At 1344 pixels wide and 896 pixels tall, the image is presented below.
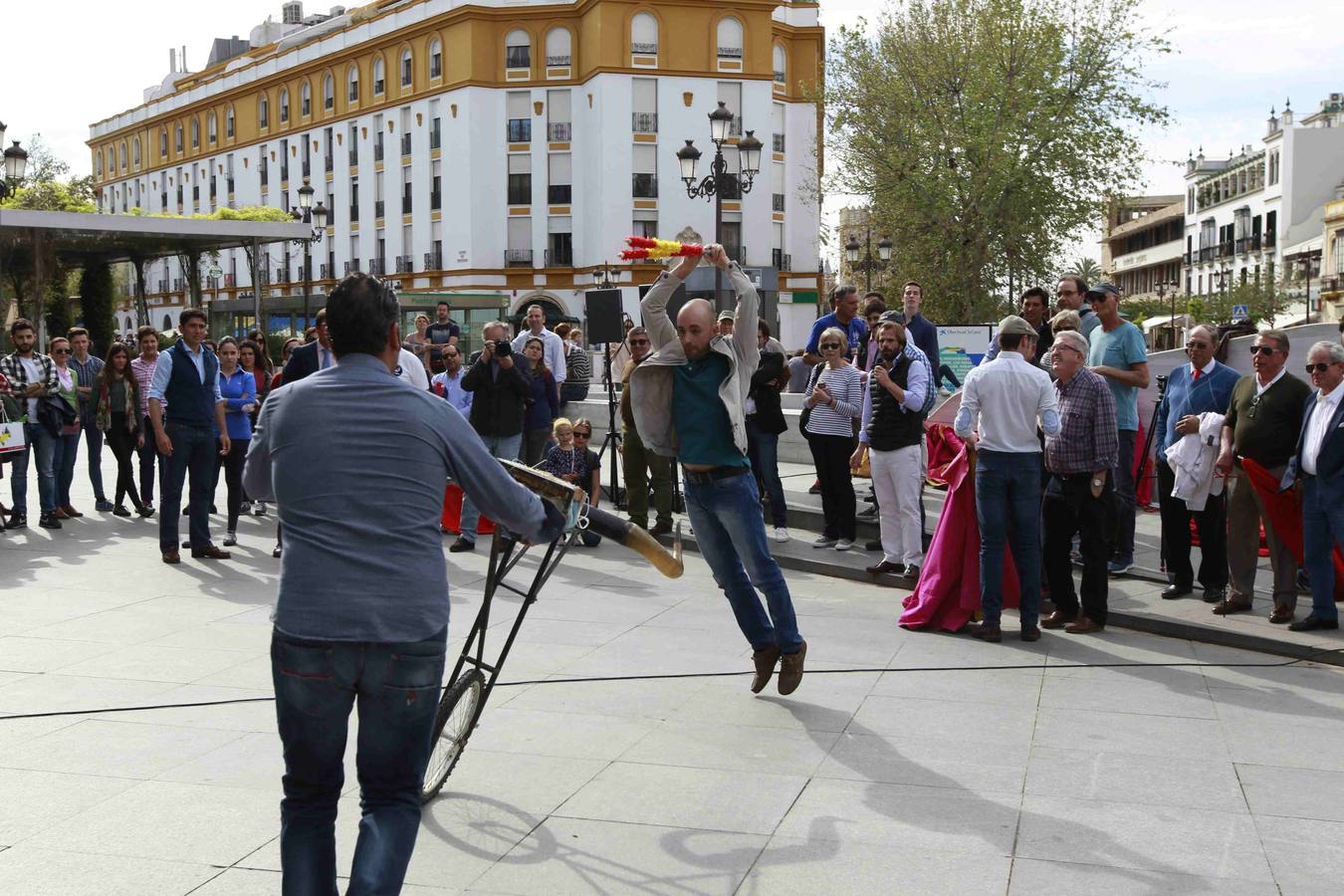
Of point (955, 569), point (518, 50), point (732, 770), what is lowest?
point (732, 770)

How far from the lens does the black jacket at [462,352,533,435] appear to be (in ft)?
40.1

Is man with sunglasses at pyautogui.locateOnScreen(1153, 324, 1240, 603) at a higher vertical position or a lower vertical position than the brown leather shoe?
higher

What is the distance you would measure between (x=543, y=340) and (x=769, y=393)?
10.1 ft

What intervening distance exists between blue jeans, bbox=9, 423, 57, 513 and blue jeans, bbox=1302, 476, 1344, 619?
36.6ft

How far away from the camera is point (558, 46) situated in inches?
2377

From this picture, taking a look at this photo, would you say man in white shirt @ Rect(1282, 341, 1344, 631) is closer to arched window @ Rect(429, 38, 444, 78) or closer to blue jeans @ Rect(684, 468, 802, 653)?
blue jeans @ Rect(684, 468, 802, 653)

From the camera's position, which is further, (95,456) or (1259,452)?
(95,456)

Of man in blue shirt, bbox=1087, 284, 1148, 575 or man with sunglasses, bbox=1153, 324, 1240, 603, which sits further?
man in blue shirt, bbox=1087, 284, 1148, 575

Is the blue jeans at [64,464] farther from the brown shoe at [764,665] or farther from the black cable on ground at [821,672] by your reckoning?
the brown shoe at [764,665]

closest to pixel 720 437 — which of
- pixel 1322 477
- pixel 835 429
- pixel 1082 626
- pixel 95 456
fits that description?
pixel 1082 626

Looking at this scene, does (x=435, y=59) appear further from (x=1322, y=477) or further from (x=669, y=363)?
(x=669, y=363)

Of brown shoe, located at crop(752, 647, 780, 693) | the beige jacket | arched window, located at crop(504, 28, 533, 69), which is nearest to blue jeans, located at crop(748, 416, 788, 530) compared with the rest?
the beige jacket

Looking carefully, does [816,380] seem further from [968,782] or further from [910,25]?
[910,25]

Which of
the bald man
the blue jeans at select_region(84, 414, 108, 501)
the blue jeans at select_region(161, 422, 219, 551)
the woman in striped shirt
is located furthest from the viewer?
the blue jeans at select_region(84, 414, 108, 501)
